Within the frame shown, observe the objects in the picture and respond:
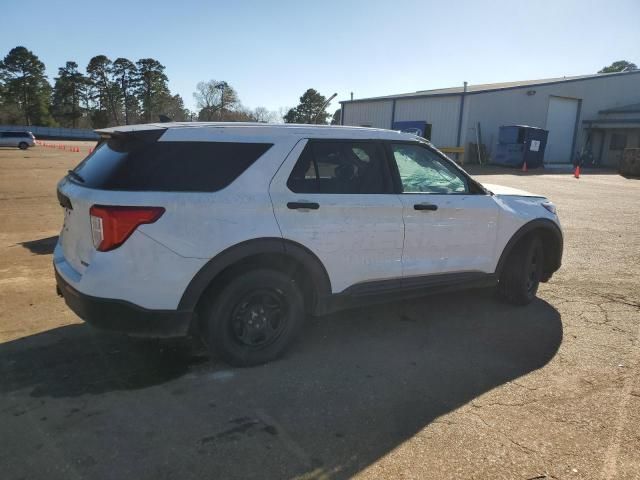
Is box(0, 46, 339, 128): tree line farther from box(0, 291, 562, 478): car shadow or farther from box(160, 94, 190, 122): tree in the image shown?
box(0, 291, 562, 478): car shadow

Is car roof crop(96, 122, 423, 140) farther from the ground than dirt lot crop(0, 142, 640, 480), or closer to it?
farther from the ground

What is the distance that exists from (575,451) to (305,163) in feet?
8.42

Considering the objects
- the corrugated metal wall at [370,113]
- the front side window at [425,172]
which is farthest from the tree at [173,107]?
the front side window at [425,172]

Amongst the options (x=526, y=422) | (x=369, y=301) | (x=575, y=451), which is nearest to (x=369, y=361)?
(x=369, y=301)

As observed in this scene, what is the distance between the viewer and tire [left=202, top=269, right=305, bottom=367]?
11.8 ft

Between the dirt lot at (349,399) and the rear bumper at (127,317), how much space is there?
1.36ft

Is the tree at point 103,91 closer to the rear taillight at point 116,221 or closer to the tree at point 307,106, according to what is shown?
the tree at point 307,106

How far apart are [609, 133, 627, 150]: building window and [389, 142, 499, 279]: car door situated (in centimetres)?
3941

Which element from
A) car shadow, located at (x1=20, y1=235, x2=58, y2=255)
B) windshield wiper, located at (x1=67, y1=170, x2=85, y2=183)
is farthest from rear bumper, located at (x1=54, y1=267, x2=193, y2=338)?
car shadow, located at (x1=20, y1=235, x2=58, y2=255)

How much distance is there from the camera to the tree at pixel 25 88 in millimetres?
76812

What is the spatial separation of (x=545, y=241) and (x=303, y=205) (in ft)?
10.3

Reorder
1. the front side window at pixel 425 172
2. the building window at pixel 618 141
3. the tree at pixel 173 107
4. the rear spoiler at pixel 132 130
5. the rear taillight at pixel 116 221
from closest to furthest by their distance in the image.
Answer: the rear taillight at pixel 116 221, the rear spoiler at pixel 132 130, the front side window at pixel 425 172, the building window at pixel 618 141, the tree at pixel 173 107

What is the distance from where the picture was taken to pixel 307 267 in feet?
12.5

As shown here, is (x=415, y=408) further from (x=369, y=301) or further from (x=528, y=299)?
(x=528, y=299)
